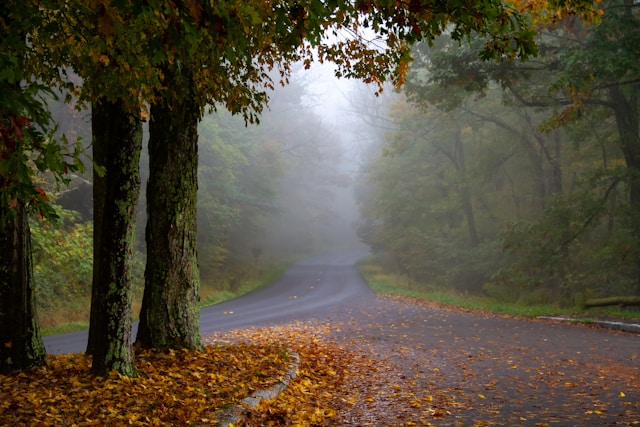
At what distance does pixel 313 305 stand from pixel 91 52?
52.7 feet

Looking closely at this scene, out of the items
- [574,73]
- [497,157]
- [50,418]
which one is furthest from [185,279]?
[497,157]

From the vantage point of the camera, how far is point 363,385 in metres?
8.20

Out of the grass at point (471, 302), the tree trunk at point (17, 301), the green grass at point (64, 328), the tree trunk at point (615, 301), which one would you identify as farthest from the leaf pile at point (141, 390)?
the tree trunk at point (615, 301)

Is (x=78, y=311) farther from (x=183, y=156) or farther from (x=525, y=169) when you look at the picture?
(x=525, y=169)

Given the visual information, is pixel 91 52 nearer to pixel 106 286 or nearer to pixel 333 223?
pixel 106 286

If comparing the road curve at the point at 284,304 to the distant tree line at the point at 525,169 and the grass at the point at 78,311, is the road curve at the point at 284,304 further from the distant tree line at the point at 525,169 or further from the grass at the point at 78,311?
the distant tree line at the point at 525,169

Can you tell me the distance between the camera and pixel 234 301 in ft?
75.8

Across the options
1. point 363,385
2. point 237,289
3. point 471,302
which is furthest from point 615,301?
point 237,289

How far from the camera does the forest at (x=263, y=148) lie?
5.42 meters

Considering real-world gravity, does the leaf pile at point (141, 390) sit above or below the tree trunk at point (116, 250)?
Result: below

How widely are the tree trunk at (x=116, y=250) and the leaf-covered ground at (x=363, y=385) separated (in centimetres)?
35

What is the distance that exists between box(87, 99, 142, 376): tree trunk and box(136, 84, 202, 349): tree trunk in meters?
1.42

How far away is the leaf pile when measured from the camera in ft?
17.6

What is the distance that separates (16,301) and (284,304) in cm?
1502
